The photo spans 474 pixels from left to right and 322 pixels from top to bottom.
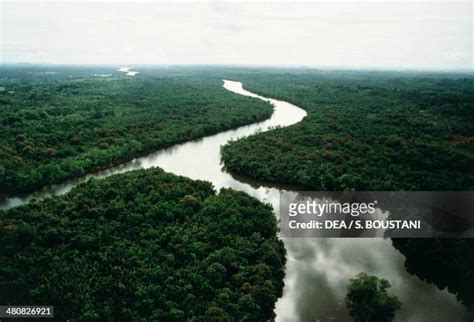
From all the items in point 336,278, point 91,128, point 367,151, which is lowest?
point 336,278

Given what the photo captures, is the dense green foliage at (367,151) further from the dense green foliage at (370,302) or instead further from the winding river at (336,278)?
the dense green foliage at (370,302)

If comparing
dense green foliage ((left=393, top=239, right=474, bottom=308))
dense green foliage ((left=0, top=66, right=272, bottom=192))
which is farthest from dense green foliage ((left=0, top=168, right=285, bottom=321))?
dense green foliage ((left=0, top=66, right=272, bottom=192))

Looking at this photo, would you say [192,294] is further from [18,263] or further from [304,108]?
[304,108]

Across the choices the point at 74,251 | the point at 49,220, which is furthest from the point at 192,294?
the point at 49,220

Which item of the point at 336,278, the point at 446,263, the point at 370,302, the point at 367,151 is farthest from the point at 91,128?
the point at 446,263

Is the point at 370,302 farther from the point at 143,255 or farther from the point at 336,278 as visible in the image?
the point at 143,255

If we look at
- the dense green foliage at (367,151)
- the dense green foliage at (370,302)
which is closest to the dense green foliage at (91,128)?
the dense green foliage at (367,151)
